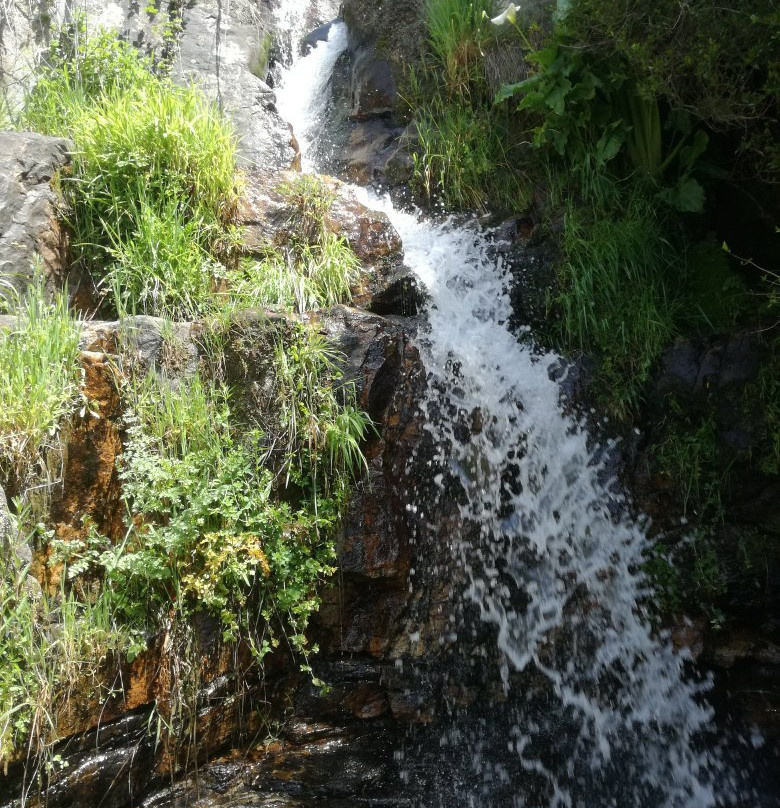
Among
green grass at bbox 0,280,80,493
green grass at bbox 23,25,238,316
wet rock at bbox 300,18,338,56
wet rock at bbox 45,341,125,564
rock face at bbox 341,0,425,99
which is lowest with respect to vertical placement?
wet rock at bbox 45,341,125,564

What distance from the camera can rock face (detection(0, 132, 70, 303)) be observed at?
4.11 m

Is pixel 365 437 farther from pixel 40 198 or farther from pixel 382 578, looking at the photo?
pixel 40 198

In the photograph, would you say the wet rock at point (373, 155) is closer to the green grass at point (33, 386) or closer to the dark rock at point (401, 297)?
the dark rock at point (401, 297)

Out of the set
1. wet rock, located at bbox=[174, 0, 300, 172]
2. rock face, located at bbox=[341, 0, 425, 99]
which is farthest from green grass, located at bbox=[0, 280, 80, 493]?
rock face, located at bbox=[341, 0, 425, 99]

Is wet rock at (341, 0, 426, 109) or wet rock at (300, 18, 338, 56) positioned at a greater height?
wet rock at (341, 0, 426, 109)

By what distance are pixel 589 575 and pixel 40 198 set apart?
166 inches

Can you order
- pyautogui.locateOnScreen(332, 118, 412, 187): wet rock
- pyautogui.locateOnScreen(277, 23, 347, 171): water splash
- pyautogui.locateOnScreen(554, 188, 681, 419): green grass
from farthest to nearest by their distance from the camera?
pyautogui.locateOnScreen(277, 23, 347, 171): water splash < pyautogui.locateOnScreen(332, 118, 412, 187): wet rock < pyautogui.locateOnScreen(554, 188, 681, 419): green grass

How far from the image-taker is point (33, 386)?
325 centimetres

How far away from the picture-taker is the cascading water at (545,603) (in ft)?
11.4

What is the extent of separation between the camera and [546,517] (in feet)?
13.6

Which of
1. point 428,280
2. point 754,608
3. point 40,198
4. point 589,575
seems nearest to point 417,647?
point 589,575

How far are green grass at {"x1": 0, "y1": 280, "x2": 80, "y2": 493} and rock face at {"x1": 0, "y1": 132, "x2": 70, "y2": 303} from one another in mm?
620

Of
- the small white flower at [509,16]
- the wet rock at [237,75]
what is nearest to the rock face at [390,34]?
the wet rock at [237,75]

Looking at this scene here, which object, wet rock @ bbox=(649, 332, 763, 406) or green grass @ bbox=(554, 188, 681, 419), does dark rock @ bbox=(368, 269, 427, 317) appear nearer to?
green grass @ bbox=(554, 188, 681, 419)
